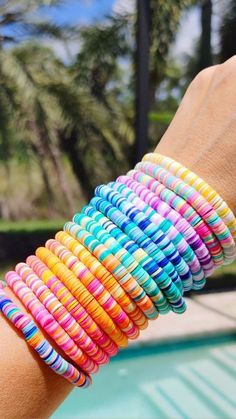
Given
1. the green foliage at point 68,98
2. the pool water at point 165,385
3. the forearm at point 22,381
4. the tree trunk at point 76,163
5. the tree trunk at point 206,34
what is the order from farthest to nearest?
the tree trunk at point 76,163, the green foliage at point 68,98, the tree trunk at point 206,34, the pool water at point 165,385, the forearm at point 22,381

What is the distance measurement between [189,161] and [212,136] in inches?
1.8

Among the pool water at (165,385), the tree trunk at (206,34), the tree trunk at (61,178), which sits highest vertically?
the tree trunk at (206,34)

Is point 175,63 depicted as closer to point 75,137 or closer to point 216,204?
point 75,137

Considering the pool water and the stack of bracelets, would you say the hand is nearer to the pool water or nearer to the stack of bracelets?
the stack of bracelets

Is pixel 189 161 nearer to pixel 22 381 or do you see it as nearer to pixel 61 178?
pixel 22 381

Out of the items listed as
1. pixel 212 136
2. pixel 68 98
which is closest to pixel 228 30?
pixel 68 98

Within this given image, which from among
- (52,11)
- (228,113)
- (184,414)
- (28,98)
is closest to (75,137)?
(28,98)

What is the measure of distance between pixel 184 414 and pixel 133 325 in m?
2.73

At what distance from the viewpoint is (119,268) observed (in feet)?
2.04

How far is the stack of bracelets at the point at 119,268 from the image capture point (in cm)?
62

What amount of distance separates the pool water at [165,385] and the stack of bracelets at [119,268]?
8.89ft

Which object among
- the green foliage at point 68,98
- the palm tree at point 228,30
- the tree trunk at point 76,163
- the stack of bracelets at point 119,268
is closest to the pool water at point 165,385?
the stack of bracelets at point 119,268

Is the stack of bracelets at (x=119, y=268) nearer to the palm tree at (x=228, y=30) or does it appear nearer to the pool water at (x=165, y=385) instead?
the pool water at (x=165, y=385)

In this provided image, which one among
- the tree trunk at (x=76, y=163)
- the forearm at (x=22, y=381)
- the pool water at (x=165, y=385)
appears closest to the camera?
the forearm at (x=22, y=381)
